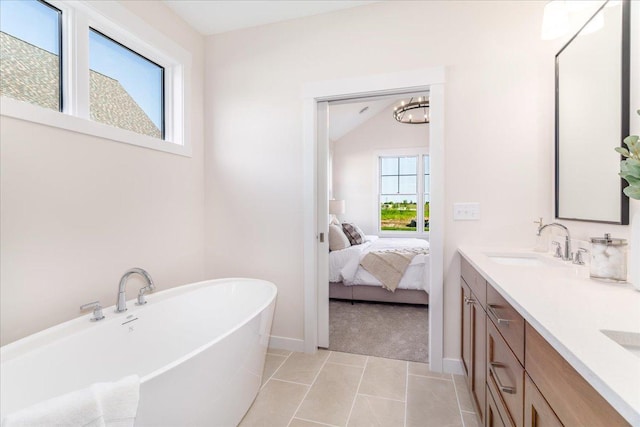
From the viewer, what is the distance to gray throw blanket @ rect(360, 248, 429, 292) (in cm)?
331

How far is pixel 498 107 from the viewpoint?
205 cm

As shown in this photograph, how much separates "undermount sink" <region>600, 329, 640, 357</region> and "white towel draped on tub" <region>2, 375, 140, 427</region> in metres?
1.38

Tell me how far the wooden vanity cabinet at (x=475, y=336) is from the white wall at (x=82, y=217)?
7.29 feet

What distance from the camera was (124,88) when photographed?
7.13 ft

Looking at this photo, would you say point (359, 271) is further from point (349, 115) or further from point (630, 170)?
point (349, 115)

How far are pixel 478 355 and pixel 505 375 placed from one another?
0.49m

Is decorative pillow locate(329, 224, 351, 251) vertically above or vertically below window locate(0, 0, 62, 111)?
below

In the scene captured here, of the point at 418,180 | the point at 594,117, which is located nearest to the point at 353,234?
the point at 418,180

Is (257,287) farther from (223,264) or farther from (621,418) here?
(621,418)

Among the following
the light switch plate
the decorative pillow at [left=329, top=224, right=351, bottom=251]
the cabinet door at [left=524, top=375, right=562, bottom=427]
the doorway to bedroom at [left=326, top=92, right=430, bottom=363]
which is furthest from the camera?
the decorative pillow at [left=329, top=224, right=351, bottom=251]

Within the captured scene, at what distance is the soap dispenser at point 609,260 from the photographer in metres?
1.16

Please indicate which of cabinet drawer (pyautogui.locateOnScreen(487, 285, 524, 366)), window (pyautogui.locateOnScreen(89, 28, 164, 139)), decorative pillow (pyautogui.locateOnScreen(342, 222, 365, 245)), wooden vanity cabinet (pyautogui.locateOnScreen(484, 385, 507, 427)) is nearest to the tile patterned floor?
wooden vanity cabinet (pyautogui.locateOnScreen(484, 385, 507, 427))

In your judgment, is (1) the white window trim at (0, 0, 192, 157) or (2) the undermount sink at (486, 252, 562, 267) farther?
(2) the undermount sink at (486, 252, 562, 267)

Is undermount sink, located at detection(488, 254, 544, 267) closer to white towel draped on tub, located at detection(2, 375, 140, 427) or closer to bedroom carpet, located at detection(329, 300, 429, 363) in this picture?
bedroom carpet, located at detection(329, 300, 429, 363)
